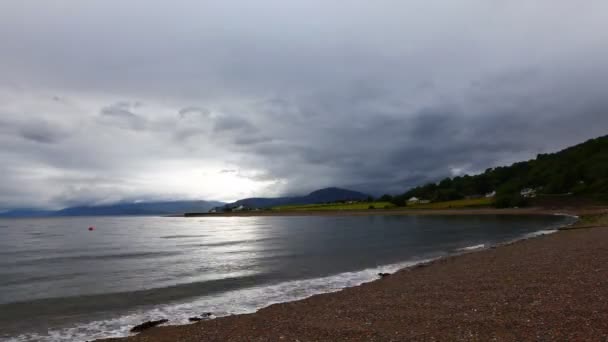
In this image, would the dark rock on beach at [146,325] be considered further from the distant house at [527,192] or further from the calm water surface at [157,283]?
the distant house at [527,192]

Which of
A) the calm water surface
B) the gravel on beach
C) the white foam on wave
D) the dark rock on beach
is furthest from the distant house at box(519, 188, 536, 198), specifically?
the dark rock on beach

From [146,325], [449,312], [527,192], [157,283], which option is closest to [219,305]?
[146,325]

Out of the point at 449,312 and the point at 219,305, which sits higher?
the point at 449,312

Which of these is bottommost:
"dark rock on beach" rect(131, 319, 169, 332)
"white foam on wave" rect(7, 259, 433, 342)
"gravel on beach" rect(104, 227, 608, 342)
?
"white foam on wave" rect(7, 259, 433, 342)

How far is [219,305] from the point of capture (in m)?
19.2

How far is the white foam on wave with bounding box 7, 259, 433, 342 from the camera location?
50.0ft

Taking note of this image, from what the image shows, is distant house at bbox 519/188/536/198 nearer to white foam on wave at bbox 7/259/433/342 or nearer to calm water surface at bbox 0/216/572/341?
calm water surface at bbox 0/216/572/341

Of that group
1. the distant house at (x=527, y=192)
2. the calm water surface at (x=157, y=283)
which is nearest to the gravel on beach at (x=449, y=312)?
the calm water surface at (x=157, y=283)

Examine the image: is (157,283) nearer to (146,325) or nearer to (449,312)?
(146,325)

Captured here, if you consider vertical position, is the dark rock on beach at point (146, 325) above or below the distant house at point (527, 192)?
below

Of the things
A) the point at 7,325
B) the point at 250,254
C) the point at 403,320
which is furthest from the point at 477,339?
the point at 250,254

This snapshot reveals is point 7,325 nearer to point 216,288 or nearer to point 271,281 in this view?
point 216,288

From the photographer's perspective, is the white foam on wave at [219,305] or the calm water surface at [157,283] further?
the calm water surface at [157,283]

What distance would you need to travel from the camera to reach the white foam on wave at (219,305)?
50.0 ft
